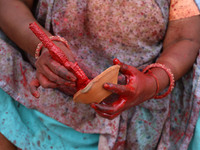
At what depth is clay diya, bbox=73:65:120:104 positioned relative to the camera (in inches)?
23.2

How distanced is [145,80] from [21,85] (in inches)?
24.9

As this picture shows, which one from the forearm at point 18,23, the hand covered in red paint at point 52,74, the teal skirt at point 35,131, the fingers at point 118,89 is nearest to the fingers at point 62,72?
the hand covered in red paint at point 52,74

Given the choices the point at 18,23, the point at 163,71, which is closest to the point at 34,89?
the point at 18,23

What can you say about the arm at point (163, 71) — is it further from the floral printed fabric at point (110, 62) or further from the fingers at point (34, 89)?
the fingers at point (34, 89)

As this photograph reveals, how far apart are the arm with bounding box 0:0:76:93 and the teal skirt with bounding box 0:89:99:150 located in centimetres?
29

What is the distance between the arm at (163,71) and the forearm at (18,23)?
1.48 ft

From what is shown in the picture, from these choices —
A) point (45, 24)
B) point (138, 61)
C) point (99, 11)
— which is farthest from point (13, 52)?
point (138, 61)

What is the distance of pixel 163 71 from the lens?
846 mm

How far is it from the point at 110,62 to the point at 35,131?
55 cm

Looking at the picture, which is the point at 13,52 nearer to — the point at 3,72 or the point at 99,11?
the point at 3,72

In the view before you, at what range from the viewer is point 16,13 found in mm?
927

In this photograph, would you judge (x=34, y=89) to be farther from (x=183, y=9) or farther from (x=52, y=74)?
(x=183, y=9)

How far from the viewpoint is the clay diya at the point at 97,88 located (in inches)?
23.2

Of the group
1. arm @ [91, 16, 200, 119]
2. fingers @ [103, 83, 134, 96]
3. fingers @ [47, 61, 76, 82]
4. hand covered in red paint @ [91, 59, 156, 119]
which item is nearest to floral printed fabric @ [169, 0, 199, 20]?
arm @ [91, 16, 200, 119]
